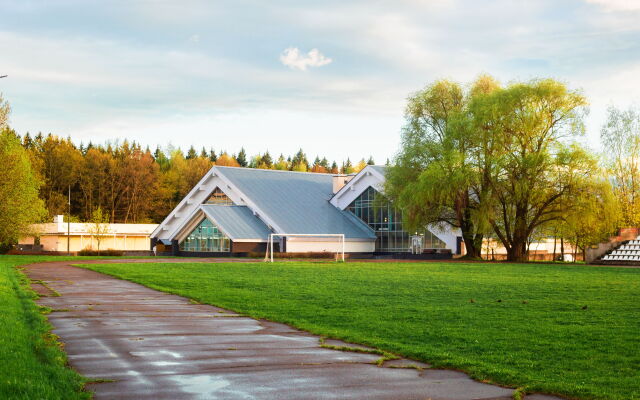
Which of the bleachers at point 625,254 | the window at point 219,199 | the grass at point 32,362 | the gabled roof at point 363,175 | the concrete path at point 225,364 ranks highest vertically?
the gabled roof at point 363,175

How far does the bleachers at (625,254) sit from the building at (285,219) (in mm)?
17202

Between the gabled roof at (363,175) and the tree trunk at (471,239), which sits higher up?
the gabled roof at (363,175)

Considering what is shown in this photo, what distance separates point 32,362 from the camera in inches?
373

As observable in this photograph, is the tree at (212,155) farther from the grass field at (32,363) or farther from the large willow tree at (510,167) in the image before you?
the grass field at (32,363)

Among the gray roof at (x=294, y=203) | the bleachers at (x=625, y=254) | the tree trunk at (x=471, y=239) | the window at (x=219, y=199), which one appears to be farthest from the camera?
the window at (x=219, y=199)

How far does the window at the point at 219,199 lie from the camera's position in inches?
3105

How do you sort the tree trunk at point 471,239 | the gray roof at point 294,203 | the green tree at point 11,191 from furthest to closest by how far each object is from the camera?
the gray roof at point 294,203 → the tree trunk at point 471,239 → the green tree at point 11,191

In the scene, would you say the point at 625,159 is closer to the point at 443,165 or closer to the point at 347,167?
the point at 443,165

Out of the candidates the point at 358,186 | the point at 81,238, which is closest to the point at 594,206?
the point at 358,186

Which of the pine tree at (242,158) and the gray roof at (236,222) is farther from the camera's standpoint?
the pine tree at (242,158)

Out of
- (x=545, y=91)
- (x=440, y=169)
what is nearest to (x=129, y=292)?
(x=440, y=169)

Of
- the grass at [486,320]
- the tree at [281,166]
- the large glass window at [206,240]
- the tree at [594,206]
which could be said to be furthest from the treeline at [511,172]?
the tree at [281,166]

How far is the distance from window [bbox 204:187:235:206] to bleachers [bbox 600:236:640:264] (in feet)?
131

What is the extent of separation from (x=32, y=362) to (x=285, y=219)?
64.5 meters
